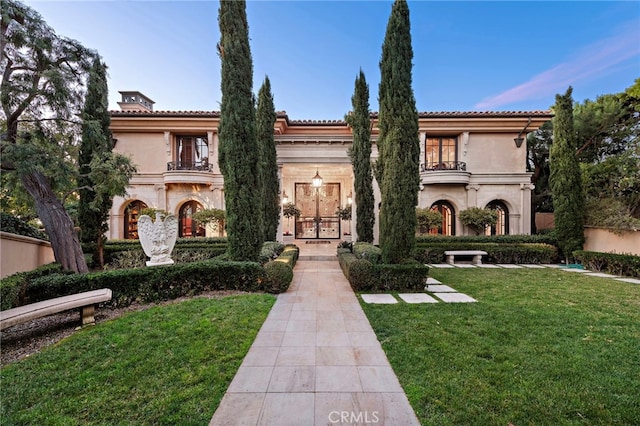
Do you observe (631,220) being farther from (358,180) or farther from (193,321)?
(193,321)

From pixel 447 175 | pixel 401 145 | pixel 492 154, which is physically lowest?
pixel 401 145

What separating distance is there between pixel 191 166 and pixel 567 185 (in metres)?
17.5

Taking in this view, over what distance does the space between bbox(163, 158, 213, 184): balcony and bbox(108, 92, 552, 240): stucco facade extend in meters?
0.05

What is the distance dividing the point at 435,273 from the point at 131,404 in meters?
8.21

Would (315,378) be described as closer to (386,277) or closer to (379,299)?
(379,299)

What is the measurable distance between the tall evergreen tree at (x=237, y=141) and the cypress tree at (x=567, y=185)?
12.0 meters

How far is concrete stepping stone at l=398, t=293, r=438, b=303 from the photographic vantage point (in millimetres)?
5371

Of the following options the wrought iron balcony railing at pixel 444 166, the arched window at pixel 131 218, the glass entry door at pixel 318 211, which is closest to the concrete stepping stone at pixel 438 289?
the wrought iron balcony railing at pixel 444 166

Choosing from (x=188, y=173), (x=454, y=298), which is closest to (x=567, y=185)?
(x=454, y=298)

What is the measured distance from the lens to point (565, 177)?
1003 centimetres

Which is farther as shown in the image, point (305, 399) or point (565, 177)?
point (565, 177)

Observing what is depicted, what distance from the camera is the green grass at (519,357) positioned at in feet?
7.29

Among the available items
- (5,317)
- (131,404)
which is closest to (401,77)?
(131,404)

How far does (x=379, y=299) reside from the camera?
5.54 meters
